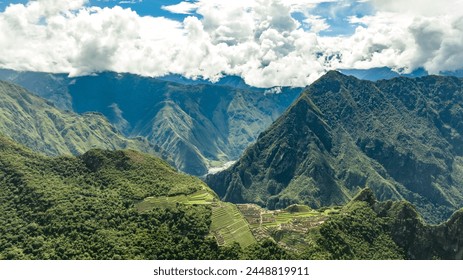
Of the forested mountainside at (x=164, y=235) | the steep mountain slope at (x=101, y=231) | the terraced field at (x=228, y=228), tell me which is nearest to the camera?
the steep mountain slope at (x=101, y=231)

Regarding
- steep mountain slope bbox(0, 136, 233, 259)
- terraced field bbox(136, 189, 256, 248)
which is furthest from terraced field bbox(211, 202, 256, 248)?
steep mountain slope bbox(0, 136, 233, 259)

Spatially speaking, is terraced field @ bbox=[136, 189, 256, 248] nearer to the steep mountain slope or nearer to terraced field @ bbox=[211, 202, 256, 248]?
terraced field @ bbox=[211, 202, 256, 248]

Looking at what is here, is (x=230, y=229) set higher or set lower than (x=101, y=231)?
lower

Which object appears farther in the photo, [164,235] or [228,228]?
[228,228]

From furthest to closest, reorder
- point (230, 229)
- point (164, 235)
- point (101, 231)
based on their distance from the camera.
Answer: point (230, 229) → point (101, 231) → point (164, 235)

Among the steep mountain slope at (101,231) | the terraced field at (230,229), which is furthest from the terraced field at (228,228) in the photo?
the steep mountain slope at (101,231)

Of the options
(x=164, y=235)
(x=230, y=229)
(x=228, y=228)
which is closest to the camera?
(x=164, y=235)

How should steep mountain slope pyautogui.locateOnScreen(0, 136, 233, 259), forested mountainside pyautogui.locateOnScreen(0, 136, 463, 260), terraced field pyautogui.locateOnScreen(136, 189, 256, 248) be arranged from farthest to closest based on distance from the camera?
terraced field pyautogui.locateOnScreen(136, 189, 256, 248) → forested mountainside pyautogui.locateOnScreen(0, 136, 463, 260) → steep mountain slope pyautogui.locateOnScreen(0, 136, 233, 259)

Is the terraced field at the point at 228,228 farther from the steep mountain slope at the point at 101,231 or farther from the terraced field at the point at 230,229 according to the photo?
the steep mountain slope at the point at 101,231

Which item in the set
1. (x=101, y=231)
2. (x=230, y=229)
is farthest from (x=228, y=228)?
(x=101, y=231)

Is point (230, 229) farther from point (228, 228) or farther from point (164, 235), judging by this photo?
point (164, 235)

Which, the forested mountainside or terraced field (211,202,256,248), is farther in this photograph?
terraced field (211,202,256,248)
